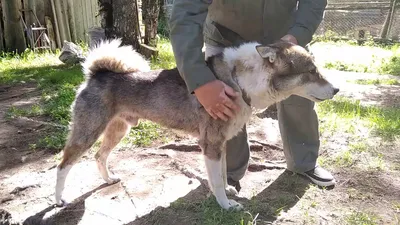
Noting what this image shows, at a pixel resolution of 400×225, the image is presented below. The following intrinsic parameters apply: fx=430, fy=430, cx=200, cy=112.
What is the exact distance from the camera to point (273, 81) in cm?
285

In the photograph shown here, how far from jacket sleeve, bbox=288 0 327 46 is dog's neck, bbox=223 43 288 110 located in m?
0.41

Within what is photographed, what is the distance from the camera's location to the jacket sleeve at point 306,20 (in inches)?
122

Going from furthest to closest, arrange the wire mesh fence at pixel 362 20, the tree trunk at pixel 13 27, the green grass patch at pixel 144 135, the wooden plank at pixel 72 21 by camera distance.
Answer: the wire mesh fence at pixel 362 20, the wooden plank at pixel 72 21, the tree trunk at pixel 13 27, the green grass patch at pixel 144 135

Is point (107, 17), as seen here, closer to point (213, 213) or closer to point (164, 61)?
point (164, 61)

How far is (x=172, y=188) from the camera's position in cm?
346

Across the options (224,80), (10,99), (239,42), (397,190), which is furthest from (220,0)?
(10,99)

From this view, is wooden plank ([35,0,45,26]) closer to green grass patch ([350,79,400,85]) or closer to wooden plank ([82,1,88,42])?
wooden plank ([82,1,88,42])

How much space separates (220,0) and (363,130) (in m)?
2.44

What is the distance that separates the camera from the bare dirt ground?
302cm

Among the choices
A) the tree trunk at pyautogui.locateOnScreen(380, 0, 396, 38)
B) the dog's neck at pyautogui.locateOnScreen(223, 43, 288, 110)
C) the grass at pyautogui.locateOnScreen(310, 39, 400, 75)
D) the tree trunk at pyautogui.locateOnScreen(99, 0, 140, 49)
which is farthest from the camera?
the tree trunk at pyautogui.locateOnScreen(380, 0, 396, 38)

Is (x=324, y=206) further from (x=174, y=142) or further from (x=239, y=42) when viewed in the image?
(x=174, y=142)

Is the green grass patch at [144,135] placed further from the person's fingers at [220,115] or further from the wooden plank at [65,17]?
the wooden plank at [65,17]

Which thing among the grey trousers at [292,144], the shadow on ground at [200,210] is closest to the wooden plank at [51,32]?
the shadow on ground at [200,210]

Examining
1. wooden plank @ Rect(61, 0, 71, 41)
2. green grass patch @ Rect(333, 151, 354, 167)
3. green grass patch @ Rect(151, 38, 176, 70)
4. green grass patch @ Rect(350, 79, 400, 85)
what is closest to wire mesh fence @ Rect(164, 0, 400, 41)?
green grass patch @ Rect(350, 79, 400, 85)
